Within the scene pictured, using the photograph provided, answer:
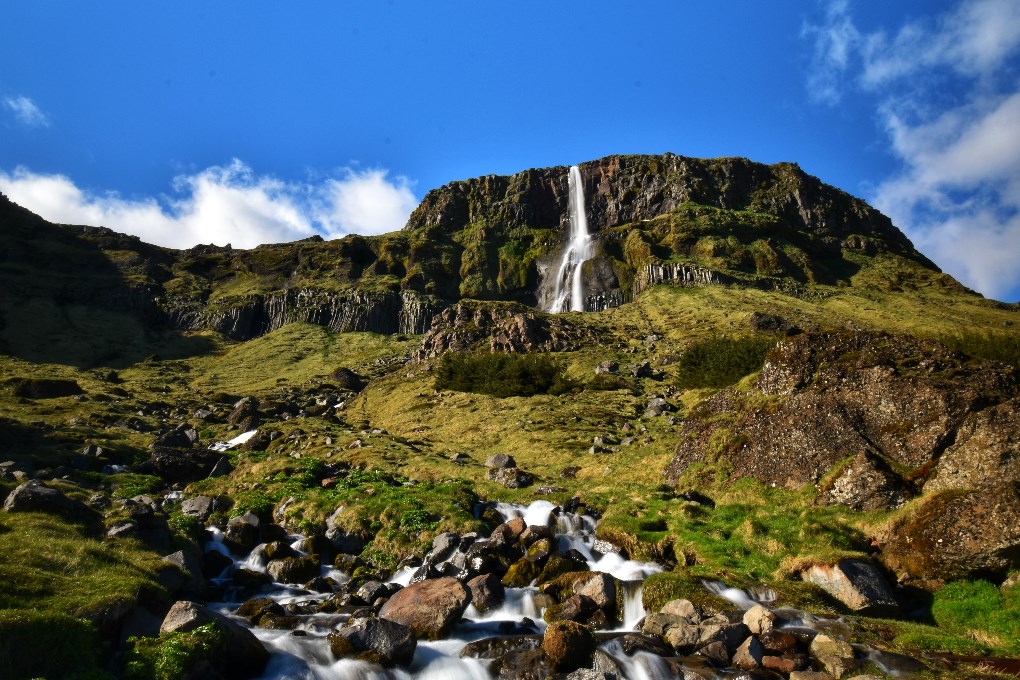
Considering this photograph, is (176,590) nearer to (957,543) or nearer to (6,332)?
(957,543)

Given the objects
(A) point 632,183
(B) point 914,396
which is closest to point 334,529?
(B) point 914,396

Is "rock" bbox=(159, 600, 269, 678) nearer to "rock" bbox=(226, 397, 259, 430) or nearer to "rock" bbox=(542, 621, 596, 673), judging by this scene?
"rock" bbox=(542, 621, 596, 673)

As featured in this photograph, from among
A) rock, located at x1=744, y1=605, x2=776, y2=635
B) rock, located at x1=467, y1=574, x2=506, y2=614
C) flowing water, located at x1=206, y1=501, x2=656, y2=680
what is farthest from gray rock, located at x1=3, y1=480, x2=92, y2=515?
rock, located at x1=744, y1=605, x2=776, y2=635

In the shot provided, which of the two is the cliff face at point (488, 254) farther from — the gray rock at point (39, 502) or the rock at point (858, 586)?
the gray rock at point (39, 502)

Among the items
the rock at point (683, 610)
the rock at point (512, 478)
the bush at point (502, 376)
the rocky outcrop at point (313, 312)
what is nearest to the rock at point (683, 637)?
the rock at point (683, 610)

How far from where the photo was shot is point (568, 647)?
1291cm

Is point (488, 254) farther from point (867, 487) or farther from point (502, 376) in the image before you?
point (867, 487)

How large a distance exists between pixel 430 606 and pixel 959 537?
15.1 meters

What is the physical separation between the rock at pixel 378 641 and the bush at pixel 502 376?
128 feet

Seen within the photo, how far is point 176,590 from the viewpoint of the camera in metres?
16.4

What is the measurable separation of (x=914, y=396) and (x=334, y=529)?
24.0 metres

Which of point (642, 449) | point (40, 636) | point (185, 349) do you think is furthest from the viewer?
point (185, 349)

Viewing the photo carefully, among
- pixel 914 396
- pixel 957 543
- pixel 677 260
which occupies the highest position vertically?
pixel 677 260

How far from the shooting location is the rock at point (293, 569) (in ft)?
65.4
